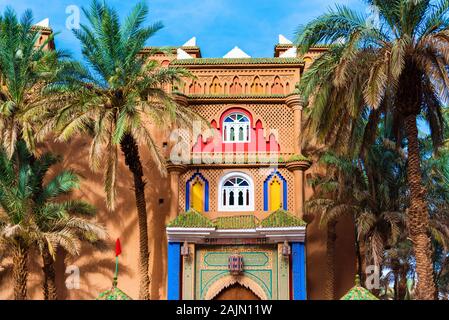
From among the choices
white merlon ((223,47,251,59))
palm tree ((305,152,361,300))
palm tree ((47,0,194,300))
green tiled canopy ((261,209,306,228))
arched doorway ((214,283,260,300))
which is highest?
white merlon ((223,47,251,59))

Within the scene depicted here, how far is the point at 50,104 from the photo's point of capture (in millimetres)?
21906

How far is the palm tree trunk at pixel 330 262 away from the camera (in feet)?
77.9

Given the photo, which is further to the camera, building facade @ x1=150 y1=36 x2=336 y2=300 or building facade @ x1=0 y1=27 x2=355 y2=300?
building facade @ x1=0 y1=27 x2=355 y2=300

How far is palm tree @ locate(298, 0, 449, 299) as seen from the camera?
669 inches

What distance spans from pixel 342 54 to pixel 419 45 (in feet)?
6.56

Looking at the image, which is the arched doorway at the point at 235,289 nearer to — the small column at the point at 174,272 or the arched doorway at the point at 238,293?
the arched doorway at the point at 238,293

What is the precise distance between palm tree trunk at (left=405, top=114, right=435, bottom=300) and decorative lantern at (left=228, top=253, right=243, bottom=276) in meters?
6.86

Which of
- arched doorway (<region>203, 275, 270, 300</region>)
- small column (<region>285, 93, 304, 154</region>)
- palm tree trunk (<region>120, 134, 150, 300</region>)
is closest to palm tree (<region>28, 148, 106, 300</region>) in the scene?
palm tree trunk (<region>120, 134, 150, 300</region>)

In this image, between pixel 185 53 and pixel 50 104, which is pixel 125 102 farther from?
pixel 185 53

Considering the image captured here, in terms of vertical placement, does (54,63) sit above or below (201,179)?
above

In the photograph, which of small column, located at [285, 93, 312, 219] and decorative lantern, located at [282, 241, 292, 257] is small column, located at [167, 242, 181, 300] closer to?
decorative lantern, located at [282, 241, 292, 257]

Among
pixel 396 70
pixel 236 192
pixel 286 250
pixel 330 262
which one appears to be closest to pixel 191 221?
pixel 236 192

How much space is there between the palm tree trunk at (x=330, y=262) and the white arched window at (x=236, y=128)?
4.66m
